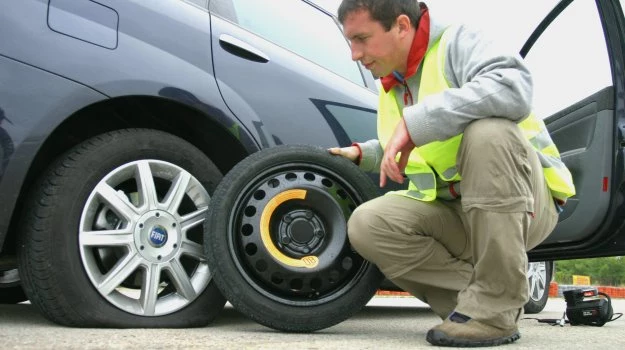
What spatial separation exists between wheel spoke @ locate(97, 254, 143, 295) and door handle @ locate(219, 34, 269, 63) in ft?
2.93

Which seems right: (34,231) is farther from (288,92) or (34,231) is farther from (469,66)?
(469,66)

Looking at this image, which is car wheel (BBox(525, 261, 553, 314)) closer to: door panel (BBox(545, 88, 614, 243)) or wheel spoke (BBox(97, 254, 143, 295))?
door panel (BBox(545, 88, 614, 243))

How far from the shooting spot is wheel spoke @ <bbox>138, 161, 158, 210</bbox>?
2.58 metres

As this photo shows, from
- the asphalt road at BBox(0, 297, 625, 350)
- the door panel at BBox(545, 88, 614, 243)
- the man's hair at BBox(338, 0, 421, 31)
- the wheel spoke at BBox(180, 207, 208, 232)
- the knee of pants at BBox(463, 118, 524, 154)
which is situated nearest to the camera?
the asphalt road at BBox(0, 297, 625, 350)

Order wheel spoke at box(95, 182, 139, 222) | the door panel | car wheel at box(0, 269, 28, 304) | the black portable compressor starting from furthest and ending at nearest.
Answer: car wheel at box(0, 269, 28, 304) → the black portable compressor → the door panel → wheel spoke at box(95, 182, 139, 222)

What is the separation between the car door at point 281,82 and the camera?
9.23 feet

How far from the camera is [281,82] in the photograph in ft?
9.55

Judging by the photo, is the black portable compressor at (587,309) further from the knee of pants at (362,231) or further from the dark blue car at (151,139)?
the knee of pants at (362,231)

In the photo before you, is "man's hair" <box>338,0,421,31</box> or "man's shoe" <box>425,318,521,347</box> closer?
"man's shoe" <box>425,318,521,347</box>

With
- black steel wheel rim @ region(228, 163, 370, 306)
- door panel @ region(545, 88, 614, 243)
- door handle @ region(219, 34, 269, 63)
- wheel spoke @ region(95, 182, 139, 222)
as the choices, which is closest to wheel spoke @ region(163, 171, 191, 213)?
wheel spoke @ region(95, 182, 139, 222)

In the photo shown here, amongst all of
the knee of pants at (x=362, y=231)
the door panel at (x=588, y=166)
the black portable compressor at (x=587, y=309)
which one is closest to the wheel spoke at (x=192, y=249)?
the knee of pants at (x=362, y=231)

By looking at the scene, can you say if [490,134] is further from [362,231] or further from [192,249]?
[192,249]

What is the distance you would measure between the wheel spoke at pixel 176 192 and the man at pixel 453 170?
1.83 feet

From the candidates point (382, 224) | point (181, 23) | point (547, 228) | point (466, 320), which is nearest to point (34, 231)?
point (181, 23)
